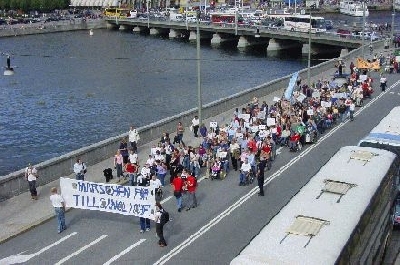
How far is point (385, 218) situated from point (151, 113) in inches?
1472

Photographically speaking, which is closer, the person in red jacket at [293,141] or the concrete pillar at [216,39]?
the person in red jacket at [293,141]

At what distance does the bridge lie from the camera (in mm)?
86000

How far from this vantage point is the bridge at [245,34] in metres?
86.0


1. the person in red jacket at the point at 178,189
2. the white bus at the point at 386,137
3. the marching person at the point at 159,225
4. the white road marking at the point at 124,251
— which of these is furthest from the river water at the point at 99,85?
the white bus at the point at 386,137

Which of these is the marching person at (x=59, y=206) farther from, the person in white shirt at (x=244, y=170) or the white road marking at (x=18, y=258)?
the person in white shirt at (x=244, y=170)

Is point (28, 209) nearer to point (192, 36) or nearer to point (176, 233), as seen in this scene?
point (176, 233)

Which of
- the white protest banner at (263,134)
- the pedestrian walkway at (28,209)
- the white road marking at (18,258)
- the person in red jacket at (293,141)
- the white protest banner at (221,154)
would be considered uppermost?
the white protest banner at (263,134)

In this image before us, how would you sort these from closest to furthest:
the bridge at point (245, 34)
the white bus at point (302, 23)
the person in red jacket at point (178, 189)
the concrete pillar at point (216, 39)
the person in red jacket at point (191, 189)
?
the person in red jacket at point (178, 189)
the person in red jacket at point (191, 189)
the bridge at point (245, 34)
the white bus at point (302, 23)
the concrete pillar at point (216, 39)

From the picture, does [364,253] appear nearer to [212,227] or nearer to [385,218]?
[385,218]

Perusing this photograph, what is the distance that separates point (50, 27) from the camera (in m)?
128

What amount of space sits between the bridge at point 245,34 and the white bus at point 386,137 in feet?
200

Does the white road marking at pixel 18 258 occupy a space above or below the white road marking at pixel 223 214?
below

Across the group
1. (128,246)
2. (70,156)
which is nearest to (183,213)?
(128,246)

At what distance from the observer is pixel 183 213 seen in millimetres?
20750
